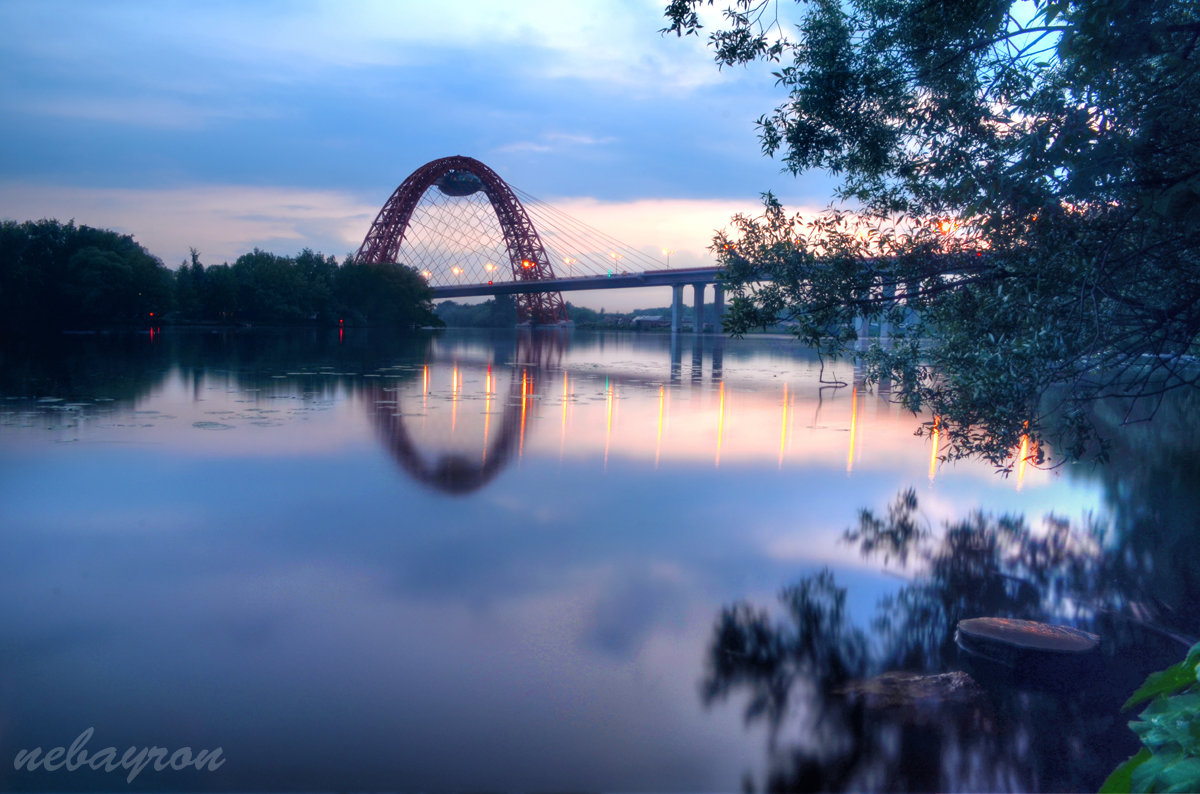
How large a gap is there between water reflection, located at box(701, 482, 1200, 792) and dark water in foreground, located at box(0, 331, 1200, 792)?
26 millimetres

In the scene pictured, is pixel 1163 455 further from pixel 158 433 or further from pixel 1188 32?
pixel 158 433

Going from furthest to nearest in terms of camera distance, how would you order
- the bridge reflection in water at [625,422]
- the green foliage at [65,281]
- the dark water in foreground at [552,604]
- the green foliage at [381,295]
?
the green foliage at [381,295]
the green foliage at [65,281]
the bridge reflection in water at [625,422]
the dark water in foreground at [552,604]

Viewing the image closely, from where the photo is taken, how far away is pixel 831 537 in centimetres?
916

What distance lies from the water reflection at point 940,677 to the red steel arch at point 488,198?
76.2m

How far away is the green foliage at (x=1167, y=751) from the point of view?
1485 millimetres

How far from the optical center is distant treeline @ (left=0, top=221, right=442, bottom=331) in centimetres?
5972

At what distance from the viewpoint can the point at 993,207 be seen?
727cm

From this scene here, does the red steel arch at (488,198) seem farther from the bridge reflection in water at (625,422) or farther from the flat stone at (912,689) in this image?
the flat stone at (912,689)

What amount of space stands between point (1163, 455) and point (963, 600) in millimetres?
10696

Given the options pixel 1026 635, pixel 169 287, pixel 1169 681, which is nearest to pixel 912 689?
pixel 1026 635

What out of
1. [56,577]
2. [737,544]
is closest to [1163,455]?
[737,544]

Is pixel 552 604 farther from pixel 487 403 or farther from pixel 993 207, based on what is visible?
pixel 487 403

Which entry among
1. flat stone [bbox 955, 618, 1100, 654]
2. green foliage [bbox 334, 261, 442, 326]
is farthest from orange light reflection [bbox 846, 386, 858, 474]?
green foliage [bbox 334, 261, 442, 326]

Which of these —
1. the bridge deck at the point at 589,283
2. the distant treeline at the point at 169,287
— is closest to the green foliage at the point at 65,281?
the distant treeline at the point at 169,287
